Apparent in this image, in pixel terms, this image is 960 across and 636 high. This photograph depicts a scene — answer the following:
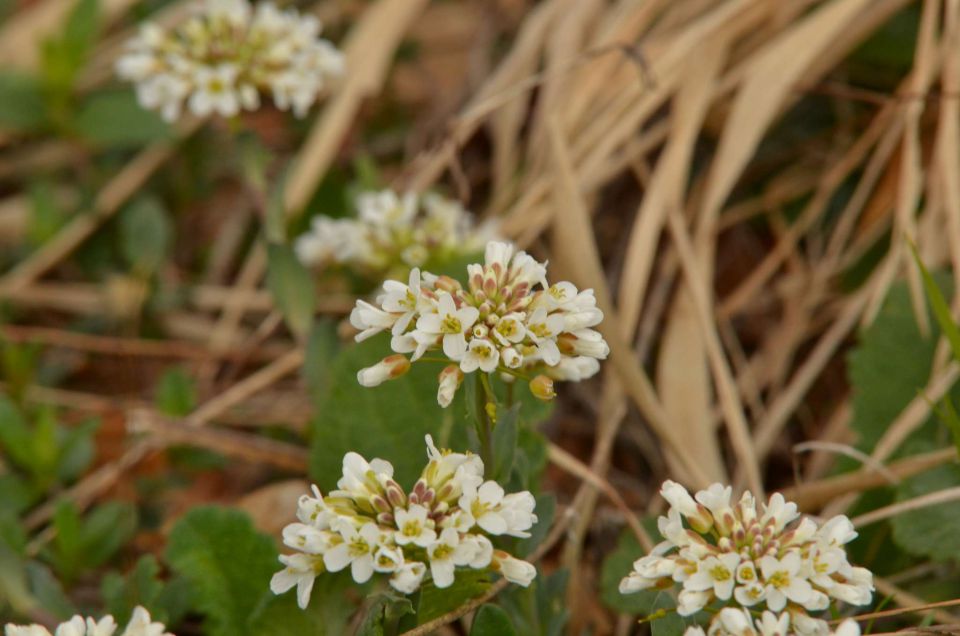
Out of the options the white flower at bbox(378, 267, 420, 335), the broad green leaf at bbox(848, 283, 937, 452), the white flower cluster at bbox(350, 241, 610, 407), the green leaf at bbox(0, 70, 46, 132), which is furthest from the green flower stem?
the green leaf at bbox(0, 70, 46, 132)

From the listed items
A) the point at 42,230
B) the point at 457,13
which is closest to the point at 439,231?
the point at 42,230

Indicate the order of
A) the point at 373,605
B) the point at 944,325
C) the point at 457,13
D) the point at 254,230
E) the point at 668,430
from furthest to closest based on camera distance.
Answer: the point at 457,13 → the point at 254,230 → the point at 668,430 → the point at 944,325 → the point at 373,605

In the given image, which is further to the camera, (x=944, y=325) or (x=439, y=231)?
(x=439, y=231)

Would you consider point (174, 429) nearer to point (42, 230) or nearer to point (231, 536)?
point (231, 536)

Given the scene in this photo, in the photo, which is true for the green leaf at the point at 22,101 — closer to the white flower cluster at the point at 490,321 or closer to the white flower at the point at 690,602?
the white flower cluster at the point at 490,321

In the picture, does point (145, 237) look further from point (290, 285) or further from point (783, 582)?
point (783, 582)

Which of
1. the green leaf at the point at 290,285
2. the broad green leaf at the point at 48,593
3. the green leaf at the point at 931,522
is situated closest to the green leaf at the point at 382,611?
the broad green leaf at the point at 48,593
